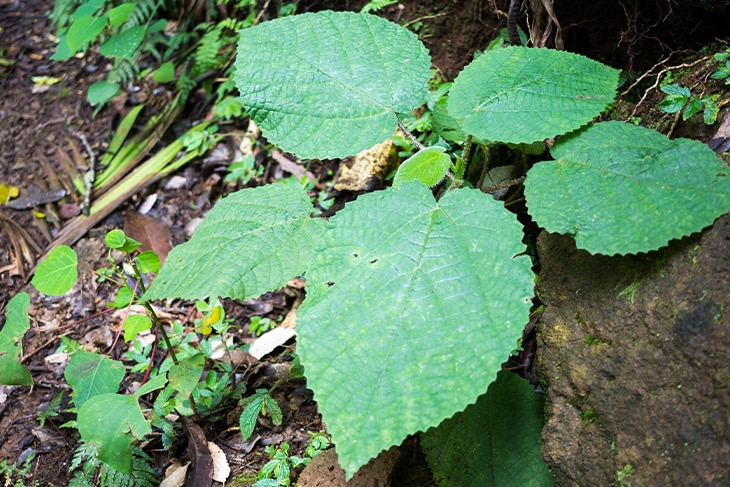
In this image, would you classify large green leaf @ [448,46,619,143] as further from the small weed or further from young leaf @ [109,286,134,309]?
the small weed

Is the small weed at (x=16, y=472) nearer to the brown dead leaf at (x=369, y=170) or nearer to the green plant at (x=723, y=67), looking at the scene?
the brown dead leaf at (x=369, y=170)

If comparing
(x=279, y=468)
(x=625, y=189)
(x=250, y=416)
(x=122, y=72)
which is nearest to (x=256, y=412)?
(x=250, y=416)

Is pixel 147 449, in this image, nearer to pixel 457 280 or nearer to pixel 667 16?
pixel 457 280

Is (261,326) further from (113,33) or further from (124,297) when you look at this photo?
(113,33)

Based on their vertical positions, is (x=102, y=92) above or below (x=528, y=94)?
below

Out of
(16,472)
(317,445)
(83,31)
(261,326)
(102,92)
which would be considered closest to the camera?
(317,445)

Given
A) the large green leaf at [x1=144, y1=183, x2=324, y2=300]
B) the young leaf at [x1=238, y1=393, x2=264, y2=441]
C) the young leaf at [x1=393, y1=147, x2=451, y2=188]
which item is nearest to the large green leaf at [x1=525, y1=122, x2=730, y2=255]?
the young leaf at [x1=393, y1=147, x2=451, y2=188]
